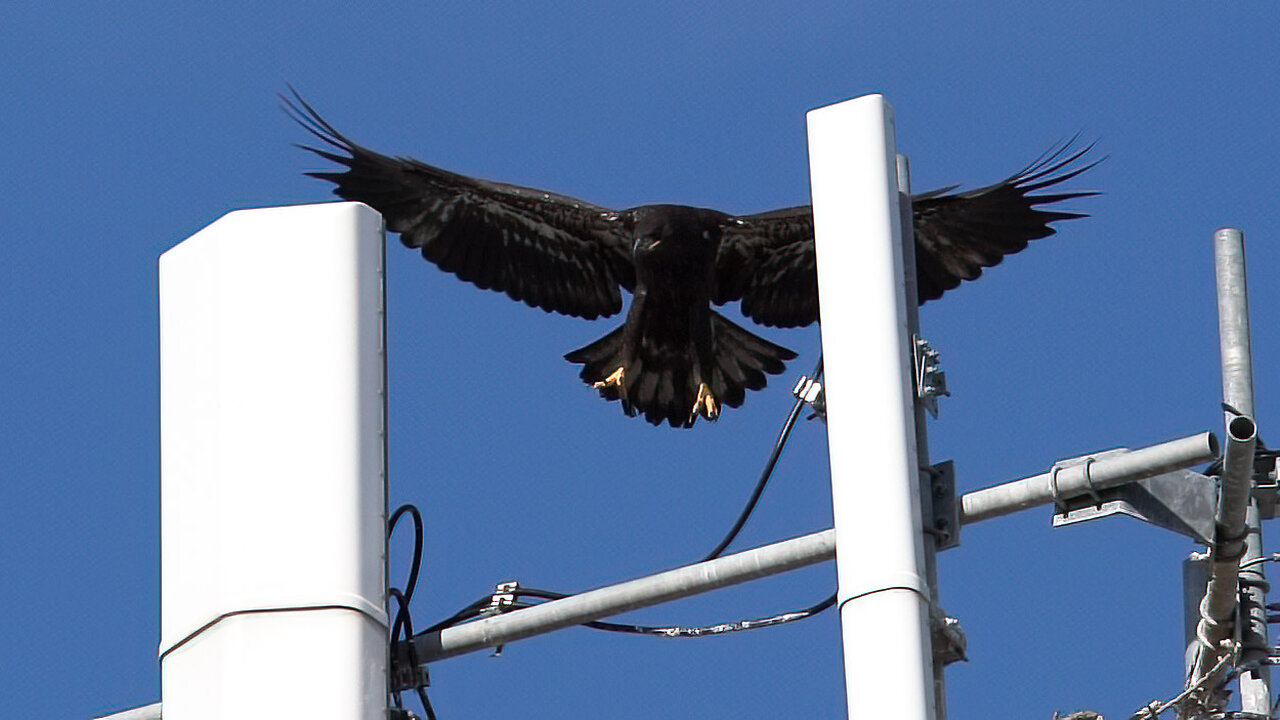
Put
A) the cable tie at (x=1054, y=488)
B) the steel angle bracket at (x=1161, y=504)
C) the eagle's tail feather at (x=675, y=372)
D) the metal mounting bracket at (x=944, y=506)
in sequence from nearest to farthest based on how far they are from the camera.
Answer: the metal mounting bracket at (x=944, y=506) → the cable tie at (x=1054, y=488) → the steel angle bracket at (x=1161, y=504) → the eagle's tail feather at (x=675, y=372)

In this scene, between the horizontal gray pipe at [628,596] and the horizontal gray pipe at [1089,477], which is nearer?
the horizontal gray pipe at [1089,477]

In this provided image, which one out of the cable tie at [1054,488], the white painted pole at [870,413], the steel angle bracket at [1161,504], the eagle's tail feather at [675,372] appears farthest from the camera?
the eagle's tail feather at [675,372]

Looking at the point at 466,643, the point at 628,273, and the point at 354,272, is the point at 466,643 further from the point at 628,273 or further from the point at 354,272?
the point at 628,273

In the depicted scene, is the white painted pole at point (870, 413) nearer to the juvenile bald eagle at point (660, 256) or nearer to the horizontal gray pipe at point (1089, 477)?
the horizontal gray pipe at point (1089, 477)

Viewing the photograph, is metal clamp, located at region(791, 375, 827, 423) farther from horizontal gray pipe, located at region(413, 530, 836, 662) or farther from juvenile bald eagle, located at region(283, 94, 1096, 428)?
juvenile bald eagle, located at region(283, 94, 1096, 428)

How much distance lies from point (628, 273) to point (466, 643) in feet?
27.8

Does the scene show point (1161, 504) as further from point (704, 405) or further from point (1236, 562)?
point (704, 405)

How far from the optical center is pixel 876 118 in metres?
3.32

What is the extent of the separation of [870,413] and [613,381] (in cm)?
856

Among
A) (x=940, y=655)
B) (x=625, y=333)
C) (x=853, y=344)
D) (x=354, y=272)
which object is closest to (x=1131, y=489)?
(x=940, y=655)

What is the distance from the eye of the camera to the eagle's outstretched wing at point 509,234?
12125mm

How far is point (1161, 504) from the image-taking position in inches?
165

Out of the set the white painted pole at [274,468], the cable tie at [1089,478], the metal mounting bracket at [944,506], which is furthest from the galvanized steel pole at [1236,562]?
the white painted pole at [274,468]

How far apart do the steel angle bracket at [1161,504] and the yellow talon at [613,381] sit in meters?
7.23
